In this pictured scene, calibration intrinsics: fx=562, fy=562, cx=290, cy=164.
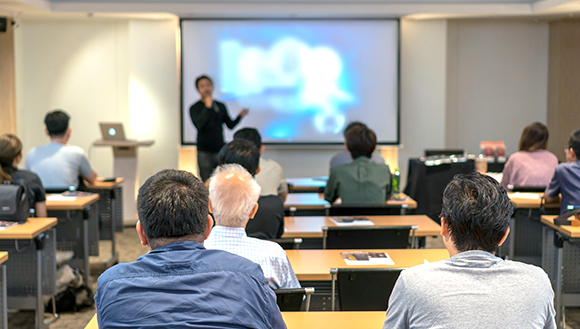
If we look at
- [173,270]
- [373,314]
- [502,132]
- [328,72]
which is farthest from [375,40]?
[173,270]

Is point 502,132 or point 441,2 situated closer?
point 441,2

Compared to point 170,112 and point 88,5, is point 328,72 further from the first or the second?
point 88,5

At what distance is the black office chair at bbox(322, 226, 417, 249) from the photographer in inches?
122

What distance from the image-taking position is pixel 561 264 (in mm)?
3682

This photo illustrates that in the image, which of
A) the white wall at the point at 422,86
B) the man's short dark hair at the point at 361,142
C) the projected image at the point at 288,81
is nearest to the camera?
the man's short dark hair at the point at 361,142

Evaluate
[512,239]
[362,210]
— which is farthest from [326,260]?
[512,239]

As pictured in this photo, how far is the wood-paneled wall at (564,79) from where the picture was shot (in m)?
7.55

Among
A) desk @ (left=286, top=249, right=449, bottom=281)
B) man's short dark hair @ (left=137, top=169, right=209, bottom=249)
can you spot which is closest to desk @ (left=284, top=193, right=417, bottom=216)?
desk @ (left=286, top=249, right=449, bottom=281)

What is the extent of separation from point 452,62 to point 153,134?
423 centimetres

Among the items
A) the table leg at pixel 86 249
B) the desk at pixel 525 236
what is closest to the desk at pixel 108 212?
the table leg at pixel 86 249

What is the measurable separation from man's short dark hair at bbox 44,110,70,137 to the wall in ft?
17.0

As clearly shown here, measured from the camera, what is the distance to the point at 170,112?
7.45 m

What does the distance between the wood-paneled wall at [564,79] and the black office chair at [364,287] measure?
6.20m

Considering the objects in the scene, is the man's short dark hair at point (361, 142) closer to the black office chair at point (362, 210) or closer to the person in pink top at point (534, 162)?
the black office chair at point (362, 210)
